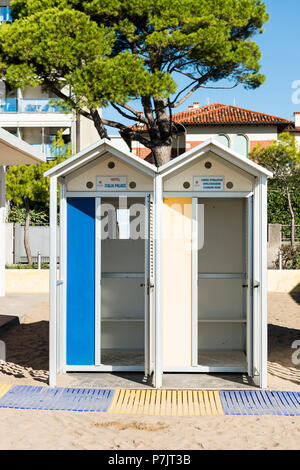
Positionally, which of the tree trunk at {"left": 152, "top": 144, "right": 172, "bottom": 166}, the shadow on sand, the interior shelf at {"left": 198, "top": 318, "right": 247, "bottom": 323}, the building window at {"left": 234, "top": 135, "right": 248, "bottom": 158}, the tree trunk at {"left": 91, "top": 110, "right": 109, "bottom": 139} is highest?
the building window at {"left": 234, "top": 135, "right": 248, "bottom": 158}

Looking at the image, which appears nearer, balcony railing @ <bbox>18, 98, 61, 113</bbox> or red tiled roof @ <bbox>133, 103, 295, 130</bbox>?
balcony railing @ <bbox>18, 98, 61, 113</bbox>

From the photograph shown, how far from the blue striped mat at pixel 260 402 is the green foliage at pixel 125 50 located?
476 inches

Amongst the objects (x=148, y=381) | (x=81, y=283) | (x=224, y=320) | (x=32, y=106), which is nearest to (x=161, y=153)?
(x=224, y=320)

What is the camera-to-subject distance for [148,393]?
6168 mm

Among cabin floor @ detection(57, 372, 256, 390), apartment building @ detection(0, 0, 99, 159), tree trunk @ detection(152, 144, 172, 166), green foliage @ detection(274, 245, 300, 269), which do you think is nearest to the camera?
cabin floor @ detection(57, 372, 256, 390)

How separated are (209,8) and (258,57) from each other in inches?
128

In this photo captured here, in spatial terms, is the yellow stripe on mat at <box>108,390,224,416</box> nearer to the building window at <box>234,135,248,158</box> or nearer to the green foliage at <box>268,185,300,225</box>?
the green foliage at <box>268,185,300,225</box>

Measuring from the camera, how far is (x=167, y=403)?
5859 millimetres

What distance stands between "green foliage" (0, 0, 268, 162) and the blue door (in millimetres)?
10555

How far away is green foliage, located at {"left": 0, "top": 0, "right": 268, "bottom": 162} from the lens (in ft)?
55.2

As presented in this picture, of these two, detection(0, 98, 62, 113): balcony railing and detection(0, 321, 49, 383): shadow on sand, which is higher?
detection(0, 98, 62, 113): balcony railing

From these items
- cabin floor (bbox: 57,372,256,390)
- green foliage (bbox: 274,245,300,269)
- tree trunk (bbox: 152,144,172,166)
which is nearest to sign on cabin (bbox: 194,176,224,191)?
cabin floor (bbox: 57,372,256,390)

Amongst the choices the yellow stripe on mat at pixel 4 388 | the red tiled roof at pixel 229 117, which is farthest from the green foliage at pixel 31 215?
the yellow stripe on mat at pixel 4 388
